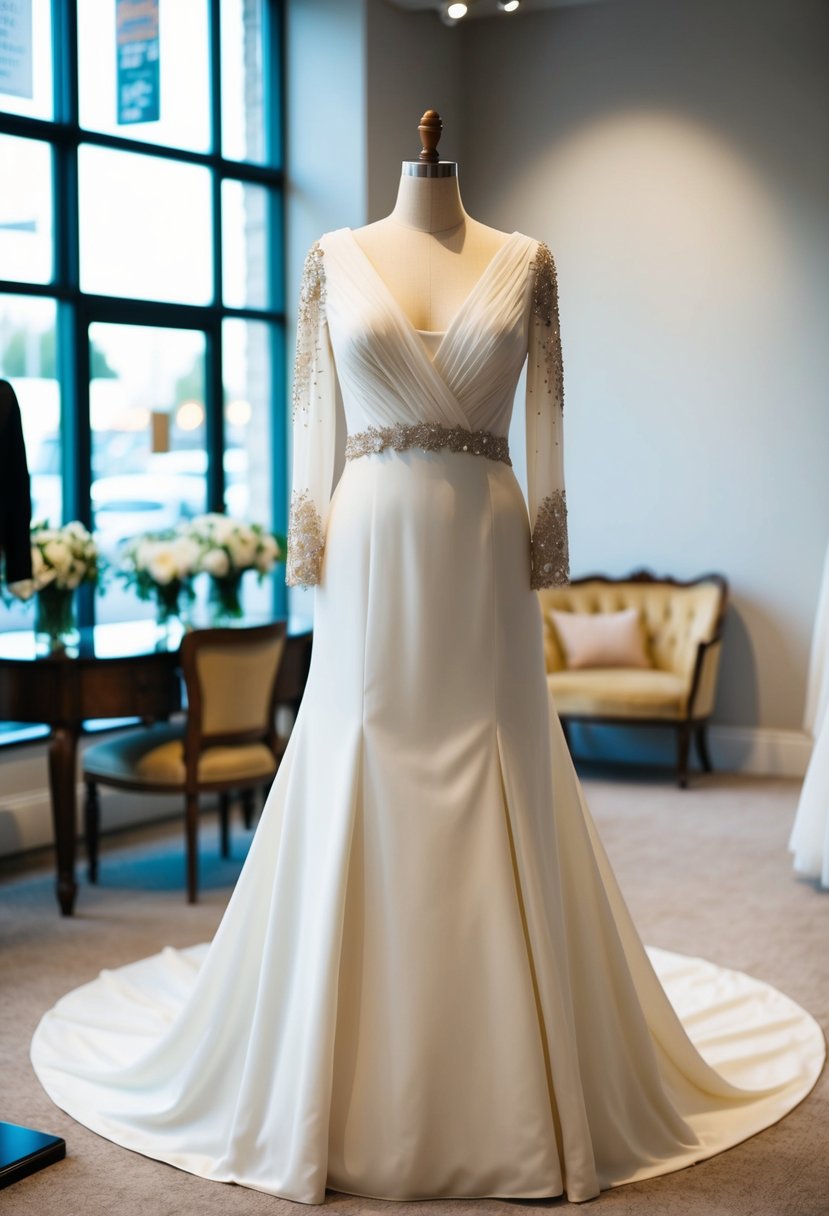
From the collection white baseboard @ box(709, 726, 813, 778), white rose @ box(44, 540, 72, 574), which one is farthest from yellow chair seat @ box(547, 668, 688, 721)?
white rose @ box(44, 540, 72, 574)

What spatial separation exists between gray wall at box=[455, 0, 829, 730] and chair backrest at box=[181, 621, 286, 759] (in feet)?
9.69

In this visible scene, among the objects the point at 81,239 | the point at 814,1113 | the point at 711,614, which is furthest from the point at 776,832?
the point at 81,239

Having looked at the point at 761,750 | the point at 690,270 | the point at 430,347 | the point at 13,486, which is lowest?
the point at 761,750

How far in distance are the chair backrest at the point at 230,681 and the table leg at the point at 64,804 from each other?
40 cm

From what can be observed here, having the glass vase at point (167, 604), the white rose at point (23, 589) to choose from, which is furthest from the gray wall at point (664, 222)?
the white rose at point (23, 589)

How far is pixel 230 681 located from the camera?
4.68m

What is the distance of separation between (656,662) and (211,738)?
3041 mm

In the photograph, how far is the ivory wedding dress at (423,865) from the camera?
8.73 feet

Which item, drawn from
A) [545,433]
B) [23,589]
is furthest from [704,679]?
[545,433]

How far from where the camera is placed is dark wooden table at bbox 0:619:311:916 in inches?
175

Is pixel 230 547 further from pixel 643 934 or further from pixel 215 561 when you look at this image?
pixel 643 934

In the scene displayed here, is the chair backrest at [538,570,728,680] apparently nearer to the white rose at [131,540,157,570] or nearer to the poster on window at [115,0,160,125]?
the white rose at [131,540,157,570]

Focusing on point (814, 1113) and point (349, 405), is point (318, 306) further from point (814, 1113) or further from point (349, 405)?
point (814, 1113)

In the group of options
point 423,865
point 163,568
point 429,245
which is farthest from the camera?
point 163,568
